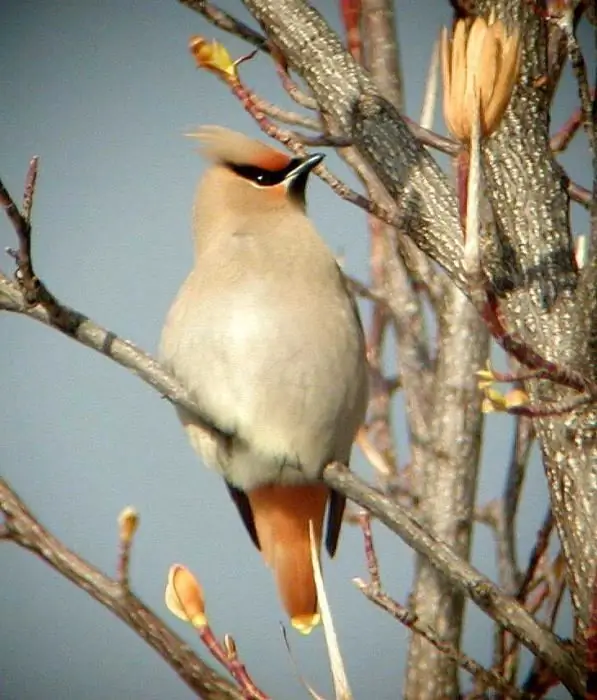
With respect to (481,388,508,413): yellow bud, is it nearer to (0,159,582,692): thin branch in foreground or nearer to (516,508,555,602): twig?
(0,159,582,692): thin branch in foreground

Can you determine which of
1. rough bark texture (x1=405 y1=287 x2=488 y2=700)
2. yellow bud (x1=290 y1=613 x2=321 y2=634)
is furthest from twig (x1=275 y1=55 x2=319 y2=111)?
yellow bud (x1=290 y1=613 x2=321 y2=634)

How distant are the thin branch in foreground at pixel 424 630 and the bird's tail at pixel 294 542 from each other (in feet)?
2.68

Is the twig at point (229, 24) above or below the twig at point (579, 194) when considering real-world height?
above

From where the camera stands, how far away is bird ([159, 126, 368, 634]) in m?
2.46

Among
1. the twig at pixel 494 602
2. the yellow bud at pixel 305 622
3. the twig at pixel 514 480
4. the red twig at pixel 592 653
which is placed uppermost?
the twig at pixel 514 480

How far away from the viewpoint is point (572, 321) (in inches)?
68.0

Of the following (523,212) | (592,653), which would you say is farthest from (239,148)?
(592,653)

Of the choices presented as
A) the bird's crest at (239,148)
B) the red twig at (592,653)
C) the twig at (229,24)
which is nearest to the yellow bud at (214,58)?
the twig at (229,24)

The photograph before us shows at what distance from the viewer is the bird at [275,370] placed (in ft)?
8.08

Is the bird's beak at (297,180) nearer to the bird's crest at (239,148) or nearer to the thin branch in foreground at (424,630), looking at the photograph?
the bird's crest at (239,148)

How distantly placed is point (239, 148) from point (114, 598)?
4.64 feet

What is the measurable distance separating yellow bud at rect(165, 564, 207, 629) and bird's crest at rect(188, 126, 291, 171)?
1228mm

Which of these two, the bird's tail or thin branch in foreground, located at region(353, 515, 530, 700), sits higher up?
the bird's tail

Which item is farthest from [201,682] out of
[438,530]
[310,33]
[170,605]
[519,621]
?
[310,33]
